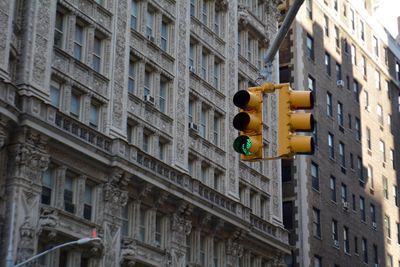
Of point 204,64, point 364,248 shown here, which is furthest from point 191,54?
point 364,248

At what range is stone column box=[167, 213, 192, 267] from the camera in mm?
41438

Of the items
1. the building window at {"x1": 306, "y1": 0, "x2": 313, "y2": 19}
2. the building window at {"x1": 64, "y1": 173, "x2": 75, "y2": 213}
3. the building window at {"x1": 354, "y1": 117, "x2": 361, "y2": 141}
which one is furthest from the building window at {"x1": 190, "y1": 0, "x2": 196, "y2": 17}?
the building window at {"x1": 354, "y1": 117, "x2": 361, "y2": 141}

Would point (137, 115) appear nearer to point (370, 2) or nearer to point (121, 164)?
point (121, 164)

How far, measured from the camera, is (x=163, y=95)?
4388 cm

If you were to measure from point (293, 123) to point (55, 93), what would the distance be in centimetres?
2291

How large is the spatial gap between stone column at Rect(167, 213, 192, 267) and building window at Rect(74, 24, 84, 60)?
9.38 meters

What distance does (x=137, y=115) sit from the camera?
40.8 meters

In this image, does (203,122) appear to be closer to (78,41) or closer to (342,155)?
(78,41)

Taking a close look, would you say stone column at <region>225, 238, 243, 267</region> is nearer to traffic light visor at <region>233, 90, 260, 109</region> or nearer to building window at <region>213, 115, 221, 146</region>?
building window at <region>213, 115, 221, 146</region>

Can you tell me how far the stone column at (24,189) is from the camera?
3189 centimetres

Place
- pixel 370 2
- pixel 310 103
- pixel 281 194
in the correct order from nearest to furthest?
1. pixel 310 103
2. pixel 281 194
3. pixel 370 2

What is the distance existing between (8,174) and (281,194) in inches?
1032


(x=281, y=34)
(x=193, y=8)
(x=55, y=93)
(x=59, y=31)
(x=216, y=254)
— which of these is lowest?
(x=281, y=34)

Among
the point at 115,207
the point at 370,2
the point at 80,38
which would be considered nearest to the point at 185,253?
the point at 115,207
